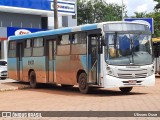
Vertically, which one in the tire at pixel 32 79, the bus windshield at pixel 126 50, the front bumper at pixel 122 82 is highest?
the bus windshield at pixel 126 50

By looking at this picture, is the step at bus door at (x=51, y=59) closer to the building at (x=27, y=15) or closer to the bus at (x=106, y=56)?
the bus at (x=106, y=56)

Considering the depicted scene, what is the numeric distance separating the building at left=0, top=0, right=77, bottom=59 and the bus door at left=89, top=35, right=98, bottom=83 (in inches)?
952

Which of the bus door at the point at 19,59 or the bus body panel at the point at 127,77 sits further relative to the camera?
the bus door at the point at 19,59

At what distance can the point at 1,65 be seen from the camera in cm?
3331

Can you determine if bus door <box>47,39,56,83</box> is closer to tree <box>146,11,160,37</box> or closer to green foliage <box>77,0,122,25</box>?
tree <box>146,11,160,37</box>

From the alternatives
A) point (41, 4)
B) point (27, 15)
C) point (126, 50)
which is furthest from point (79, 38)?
point (27, 15)

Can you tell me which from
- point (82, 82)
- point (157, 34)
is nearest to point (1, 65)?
point (82, 82)

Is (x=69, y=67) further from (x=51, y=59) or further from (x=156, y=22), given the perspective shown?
(x=156, y=22)

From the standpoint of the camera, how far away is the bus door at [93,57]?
1769 cm

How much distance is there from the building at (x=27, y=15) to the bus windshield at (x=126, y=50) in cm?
2503

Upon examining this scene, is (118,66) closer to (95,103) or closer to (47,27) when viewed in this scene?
(95,103)

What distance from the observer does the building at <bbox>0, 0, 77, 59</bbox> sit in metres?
44.8

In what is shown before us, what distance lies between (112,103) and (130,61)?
335 cm

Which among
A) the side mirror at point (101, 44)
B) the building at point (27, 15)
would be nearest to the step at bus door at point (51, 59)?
the side mirror at point (101, 44)
